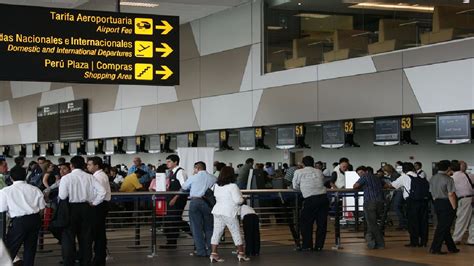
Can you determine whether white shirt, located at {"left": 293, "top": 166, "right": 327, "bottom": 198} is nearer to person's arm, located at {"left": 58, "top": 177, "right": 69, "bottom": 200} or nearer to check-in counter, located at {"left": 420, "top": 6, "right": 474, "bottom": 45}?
check-in counter, located at {"left": 420, "top": 6, "right": 474, "bottom": 45}

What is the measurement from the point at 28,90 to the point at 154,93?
1242 cm

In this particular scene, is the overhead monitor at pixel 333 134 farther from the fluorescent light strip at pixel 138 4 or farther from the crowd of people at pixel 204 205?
the fluorescent light strip at pixel 138 4

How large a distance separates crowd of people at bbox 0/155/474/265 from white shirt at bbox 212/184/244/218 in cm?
2

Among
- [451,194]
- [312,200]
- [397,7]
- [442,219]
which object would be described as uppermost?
[397,7]

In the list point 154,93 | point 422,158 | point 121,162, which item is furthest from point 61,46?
point 121,162

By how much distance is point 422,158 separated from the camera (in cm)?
2184

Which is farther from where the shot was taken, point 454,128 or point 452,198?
point 454,128

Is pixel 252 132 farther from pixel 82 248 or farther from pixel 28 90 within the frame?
pixel 28 90

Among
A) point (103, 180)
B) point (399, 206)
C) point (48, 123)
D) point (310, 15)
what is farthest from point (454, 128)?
point (48, 123)

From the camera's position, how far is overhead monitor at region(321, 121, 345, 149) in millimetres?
20391

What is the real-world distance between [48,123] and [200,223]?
69.5ft

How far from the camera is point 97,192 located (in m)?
11.6

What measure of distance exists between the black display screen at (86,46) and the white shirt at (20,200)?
277 centimetres

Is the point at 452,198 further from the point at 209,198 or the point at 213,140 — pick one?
the point at 213,140
